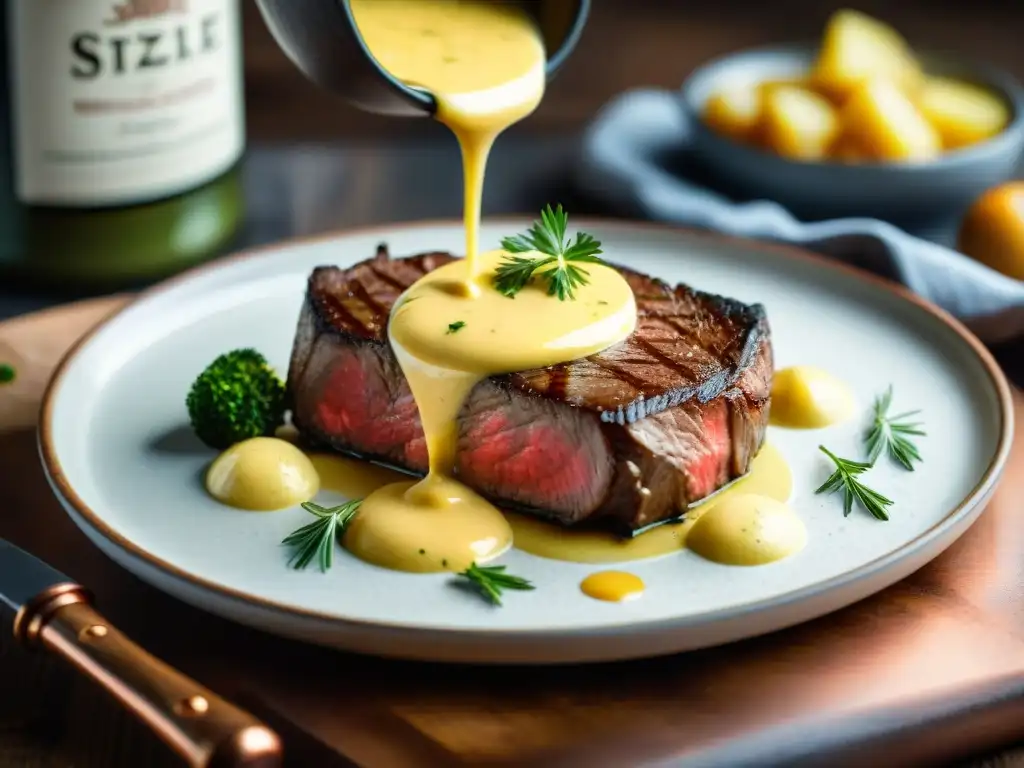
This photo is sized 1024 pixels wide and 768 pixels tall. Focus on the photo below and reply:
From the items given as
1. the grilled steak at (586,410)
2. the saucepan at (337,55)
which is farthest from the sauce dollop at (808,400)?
the saucepan at (337,55)

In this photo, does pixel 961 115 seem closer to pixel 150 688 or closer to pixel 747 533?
pixel 747 533

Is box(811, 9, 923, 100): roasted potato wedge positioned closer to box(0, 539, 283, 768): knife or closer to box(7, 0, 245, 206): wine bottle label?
box(7, 0, 245, 206): wine bottle label

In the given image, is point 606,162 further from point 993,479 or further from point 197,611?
point 197,611

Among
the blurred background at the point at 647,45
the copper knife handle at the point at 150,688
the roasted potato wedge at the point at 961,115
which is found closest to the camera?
the copper knife handle at the point at 150,688

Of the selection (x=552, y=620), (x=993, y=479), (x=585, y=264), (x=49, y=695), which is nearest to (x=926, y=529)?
(x=993, y=479)

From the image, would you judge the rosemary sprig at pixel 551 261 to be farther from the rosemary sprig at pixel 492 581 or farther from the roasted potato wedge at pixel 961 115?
the roasted potato wedge at pixel 961 115

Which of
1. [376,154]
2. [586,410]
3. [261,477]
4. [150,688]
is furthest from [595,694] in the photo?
[376,154]

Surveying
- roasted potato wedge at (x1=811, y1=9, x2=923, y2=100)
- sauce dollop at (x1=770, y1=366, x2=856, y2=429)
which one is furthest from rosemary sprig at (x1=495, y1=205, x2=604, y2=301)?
roasted potato wedge at (x1=811, y1=9, x2=923, y2=100)
